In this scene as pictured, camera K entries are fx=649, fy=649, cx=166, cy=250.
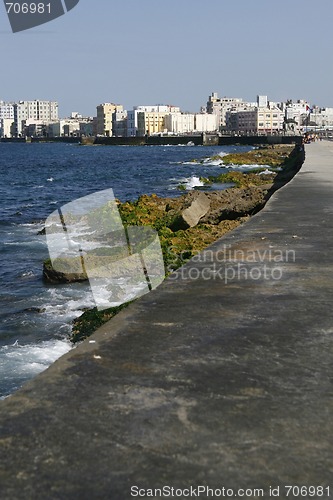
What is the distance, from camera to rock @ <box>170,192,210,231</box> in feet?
A: 63.8

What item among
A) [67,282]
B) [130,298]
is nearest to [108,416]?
[130,298]

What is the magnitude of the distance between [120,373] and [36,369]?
6221mm

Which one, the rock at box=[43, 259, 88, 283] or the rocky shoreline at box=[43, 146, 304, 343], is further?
the rock at box=[43, 259, 88, 283]

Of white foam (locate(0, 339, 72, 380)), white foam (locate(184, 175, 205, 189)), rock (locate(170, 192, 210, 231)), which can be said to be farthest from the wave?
white foam (locate(184, 175, 205, 189))

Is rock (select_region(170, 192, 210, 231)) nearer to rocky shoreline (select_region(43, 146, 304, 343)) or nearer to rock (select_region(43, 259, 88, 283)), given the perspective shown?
rocky shoreline (select_region(43, 146, 304, 343))

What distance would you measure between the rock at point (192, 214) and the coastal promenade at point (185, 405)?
13971 mm

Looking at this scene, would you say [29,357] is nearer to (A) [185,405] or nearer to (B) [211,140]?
(A) [185,405]

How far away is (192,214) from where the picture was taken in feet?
65.7

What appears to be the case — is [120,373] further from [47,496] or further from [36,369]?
[36,369]

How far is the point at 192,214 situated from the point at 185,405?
17.0 m

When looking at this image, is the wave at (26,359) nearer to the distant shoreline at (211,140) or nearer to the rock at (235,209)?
the rock at (235,209)

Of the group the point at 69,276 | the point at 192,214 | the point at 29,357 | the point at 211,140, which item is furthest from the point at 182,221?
the point at 211,140

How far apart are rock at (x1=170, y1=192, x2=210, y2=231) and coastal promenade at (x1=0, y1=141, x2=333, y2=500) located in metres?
14.0

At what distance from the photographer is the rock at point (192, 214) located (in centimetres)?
1945
